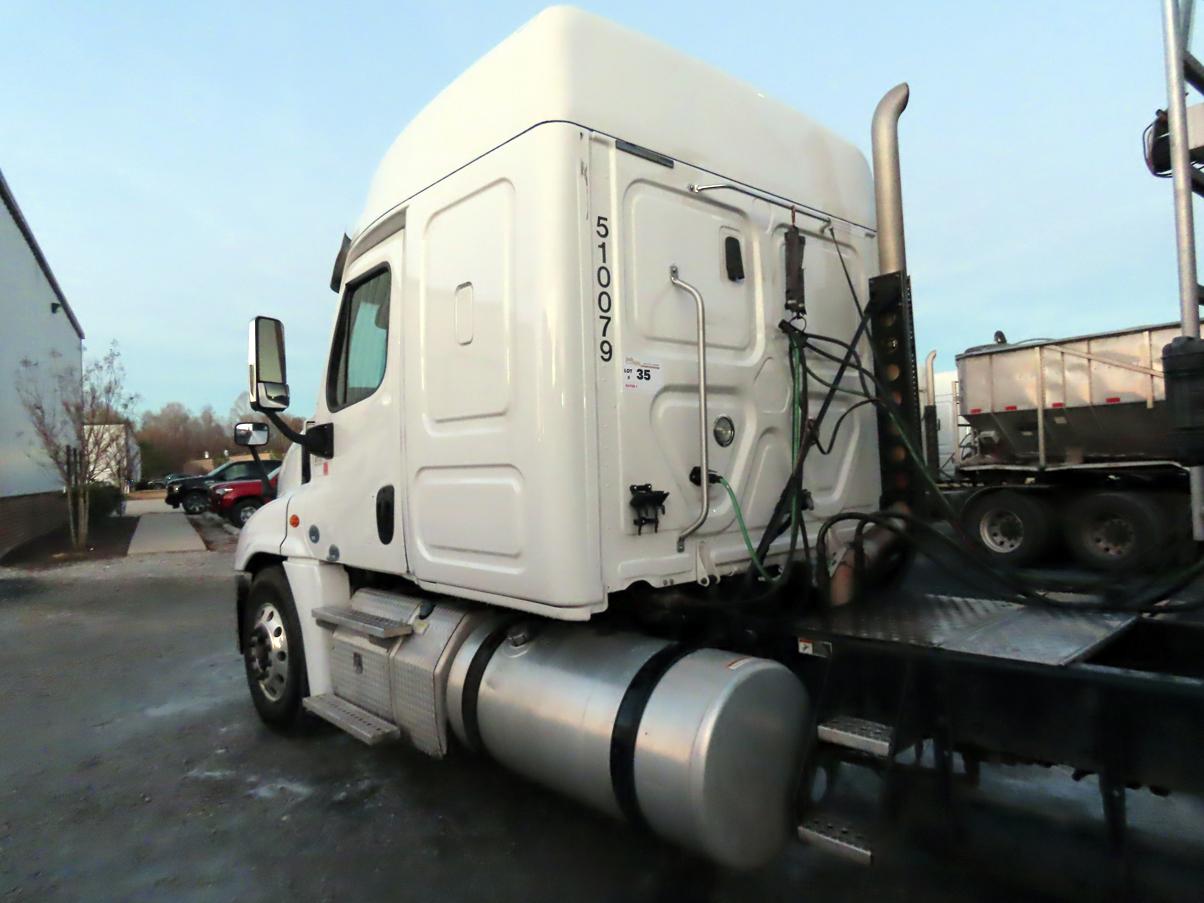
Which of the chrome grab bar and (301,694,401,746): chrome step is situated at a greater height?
the chrome grab bar

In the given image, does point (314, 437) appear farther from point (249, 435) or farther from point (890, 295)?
point (890, 295)

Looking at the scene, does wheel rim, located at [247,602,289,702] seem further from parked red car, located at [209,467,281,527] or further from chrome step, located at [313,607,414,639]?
parked red car, located at [209,467,281,527]

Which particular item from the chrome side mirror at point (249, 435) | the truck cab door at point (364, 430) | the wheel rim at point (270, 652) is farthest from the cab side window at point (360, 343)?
the wheel rim at point (270, 652)

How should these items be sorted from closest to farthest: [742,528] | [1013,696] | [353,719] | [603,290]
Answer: [1013,696] → [603,290] → [742,528] → [353,719]

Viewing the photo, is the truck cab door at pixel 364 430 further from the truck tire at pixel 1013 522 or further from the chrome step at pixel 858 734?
the truck tire at pixel 1013 522

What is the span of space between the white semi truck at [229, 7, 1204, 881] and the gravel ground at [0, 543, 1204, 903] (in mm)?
422

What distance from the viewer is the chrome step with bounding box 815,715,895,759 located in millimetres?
2504

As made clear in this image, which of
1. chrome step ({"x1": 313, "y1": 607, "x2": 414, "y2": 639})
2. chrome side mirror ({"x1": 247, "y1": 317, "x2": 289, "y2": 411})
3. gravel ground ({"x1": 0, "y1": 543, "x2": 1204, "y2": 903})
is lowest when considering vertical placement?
gravel ground ({"x1": 0, "y1": 543, "x2": 1204, "y2": 903})

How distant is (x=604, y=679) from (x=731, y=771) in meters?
0.59

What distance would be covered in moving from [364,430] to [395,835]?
1875 mm

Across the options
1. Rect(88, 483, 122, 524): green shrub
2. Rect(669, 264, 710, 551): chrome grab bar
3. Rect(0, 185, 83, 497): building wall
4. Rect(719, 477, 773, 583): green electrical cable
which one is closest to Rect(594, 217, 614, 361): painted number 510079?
Rect(669, 264, 710, 551): chrome grab bar

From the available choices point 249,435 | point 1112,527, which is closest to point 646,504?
point 249,435

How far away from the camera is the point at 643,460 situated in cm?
297

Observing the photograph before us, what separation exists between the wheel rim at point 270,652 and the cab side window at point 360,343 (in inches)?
52.8
